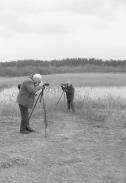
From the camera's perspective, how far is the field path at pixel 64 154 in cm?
582

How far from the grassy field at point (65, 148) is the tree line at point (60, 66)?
→ 37.5 m

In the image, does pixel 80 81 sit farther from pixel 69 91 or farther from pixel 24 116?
pixel 24 116

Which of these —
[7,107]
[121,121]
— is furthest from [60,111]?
[121,121]

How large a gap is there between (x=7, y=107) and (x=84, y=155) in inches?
244

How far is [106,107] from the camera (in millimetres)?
14516

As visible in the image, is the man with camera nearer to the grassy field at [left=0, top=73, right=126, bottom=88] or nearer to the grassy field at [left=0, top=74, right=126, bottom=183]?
the grassy field at [left=0, top=74, right=126, bottom=183]

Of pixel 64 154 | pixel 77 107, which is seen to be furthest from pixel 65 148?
pixel 77 107

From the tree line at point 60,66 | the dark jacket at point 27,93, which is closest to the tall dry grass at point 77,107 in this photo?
the dark jacket at point 27,93

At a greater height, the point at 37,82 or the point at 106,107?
the point at 37,82

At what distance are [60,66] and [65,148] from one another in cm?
5743

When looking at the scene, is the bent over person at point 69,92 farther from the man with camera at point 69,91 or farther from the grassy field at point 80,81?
the grassy field at point 80,81

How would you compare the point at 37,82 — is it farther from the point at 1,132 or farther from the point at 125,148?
the point at 125,148

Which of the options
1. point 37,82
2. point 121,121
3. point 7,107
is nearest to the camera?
point 37,82

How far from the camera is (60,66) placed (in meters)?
64.8
